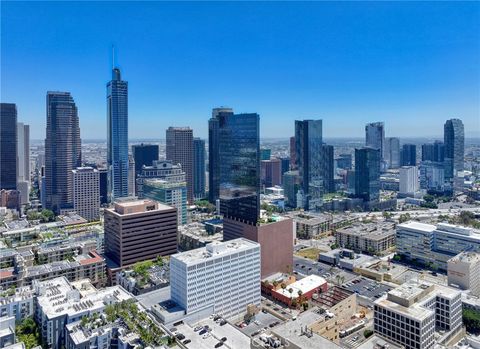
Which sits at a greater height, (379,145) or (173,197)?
(379,145)

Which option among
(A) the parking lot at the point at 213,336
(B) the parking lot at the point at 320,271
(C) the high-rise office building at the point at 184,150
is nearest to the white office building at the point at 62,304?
(A) the parking lot at the point at 213,336

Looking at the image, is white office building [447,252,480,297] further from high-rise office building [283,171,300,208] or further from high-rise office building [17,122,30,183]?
high-rise office building [17,122,30,183]

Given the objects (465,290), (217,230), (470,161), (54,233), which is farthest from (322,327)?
(470,161)

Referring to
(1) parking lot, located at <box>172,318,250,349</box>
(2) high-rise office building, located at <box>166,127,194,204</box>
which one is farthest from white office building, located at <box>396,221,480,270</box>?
(2) high-rise office building, located at <box>166,127,194,204</box>

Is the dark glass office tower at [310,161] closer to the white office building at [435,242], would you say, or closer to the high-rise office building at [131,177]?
the white office building at [435,242]

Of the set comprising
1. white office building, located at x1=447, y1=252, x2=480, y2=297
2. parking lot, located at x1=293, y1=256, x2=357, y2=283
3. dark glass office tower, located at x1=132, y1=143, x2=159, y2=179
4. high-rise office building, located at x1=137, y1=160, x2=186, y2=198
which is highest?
dark glass office tower, located at x1=132, y1=143, x2=159, y2=179

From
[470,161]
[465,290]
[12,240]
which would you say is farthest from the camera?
[470,161]

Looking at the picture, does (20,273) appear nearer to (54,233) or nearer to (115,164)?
(54,233)
